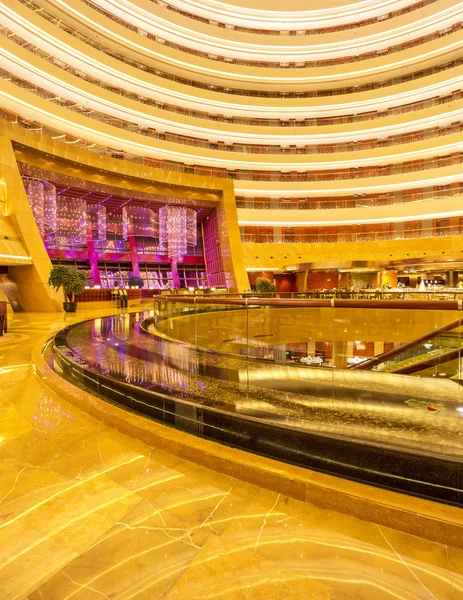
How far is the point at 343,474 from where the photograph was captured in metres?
2.27

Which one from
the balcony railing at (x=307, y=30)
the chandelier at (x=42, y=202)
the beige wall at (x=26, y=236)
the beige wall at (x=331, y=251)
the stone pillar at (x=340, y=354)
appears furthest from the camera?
the balcony railing at (x=307, y=30)

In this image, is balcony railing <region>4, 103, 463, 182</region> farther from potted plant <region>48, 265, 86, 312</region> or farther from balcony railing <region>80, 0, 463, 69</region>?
potted plant <region>48, 265, 86, 312</region>

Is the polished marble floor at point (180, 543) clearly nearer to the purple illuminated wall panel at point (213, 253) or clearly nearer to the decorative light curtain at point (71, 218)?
the decorative light curtain at point (71, 218)

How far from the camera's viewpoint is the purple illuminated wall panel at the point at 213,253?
2419cm

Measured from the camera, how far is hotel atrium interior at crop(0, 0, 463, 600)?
5.31ft

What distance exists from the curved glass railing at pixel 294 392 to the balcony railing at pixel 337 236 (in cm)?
2367

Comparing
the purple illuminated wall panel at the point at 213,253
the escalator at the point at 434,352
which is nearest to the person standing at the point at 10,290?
the purple illuminated wall panel at the point at 213,253

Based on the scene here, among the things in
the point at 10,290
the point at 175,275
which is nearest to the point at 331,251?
the point at 175,275

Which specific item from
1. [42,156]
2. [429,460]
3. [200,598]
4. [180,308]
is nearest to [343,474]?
[429,460]

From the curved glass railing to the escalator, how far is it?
6.6 inches

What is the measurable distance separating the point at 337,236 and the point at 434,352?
84.6 feet

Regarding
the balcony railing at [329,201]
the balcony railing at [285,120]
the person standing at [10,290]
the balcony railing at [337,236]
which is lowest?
the person standing at [10,290]

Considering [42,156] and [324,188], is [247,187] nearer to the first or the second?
[324,188]

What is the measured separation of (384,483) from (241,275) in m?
20.6
